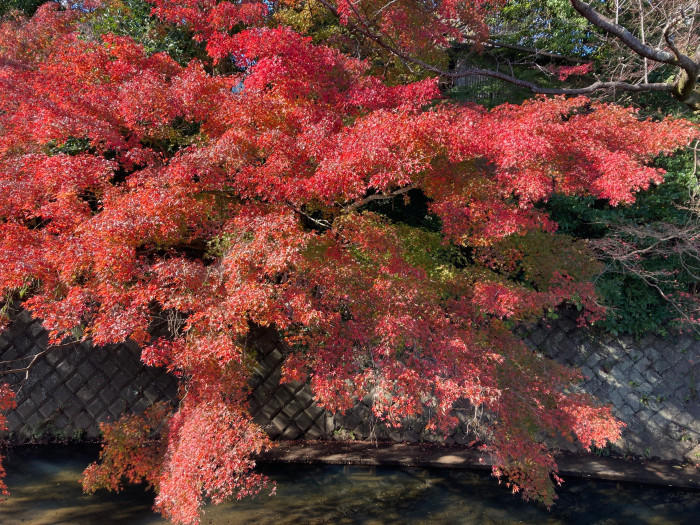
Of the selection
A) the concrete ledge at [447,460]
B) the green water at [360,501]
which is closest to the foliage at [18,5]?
the green water at [360,501]

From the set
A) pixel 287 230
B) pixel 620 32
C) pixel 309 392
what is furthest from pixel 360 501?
pixel 620 32

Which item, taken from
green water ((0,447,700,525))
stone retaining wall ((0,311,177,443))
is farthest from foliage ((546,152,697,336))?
stone retaining wall ((0,311,177,443))

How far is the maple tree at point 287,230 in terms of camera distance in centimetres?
434

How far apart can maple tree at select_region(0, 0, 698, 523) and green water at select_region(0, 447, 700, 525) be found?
1.47ft

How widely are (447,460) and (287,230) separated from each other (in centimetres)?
513

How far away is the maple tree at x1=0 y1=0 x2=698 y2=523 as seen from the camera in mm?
4340

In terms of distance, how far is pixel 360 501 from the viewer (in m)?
5.98

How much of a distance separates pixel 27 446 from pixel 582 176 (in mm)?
9623

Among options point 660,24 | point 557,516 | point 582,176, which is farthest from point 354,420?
point 660,24

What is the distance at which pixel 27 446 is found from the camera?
720cm

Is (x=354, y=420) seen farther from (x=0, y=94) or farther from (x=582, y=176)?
(x=0, y=94)

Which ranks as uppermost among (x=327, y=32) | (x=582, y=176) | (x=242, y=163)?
(x=327, y=32)

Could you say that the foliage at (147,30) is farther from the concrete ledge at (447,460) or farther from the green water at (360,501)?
the concrete ledge at (447,460)

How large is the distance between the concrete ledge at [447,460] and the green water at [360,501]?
15cm
